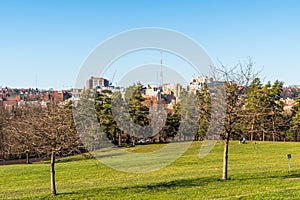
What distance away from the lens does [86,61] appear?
1105cm

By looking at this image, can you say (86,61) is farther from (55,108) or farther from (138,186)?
(138,186)

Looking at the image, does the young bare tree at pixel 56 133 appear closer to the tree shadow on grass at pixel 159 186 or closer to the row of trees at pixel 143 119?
the row of trees at pixel 143 119

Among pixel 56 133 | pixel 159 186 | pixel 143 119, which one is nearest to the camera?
pixel 56 133

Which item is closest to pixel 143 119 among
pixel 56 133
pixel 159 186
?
pixel 159 186

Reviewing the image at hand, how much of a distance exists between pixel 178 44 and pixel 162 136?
28.4 m

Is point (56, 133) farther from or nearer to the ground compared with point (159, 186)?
farther from the ground

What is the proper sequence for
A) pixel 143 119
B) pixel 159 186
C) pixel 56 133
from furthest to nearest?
pixel 143 119
pixel 159 186
pixel 56 133

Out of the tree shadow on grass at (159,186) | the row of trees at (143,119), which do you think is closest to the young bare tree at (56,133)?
the row of trees at (143,119)

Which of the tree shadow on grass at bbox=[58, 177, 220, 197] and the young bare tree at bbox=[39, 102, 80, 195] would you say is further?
the tree shadow on grass at bbox=[58, 177, 220, 197]

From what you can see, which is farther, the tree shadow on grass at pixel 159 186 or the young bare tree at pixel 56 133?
the tree shadow on grass at pixel 159 186

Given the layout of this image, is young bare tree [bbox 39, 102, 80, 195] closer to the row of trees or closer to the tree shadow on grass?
the row of trees

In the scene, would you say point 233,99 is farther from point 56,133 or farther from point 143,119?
point 143,119

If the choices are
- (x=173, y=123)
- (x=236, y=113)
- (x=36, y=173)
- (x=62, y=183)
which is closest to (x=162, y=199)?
(x=236, y=113)

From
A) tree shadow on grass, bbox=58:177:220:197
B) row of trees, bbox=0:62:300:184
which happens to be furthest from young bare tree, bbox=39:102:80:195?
tree shadow on grass, bbox=58:177:220:197
